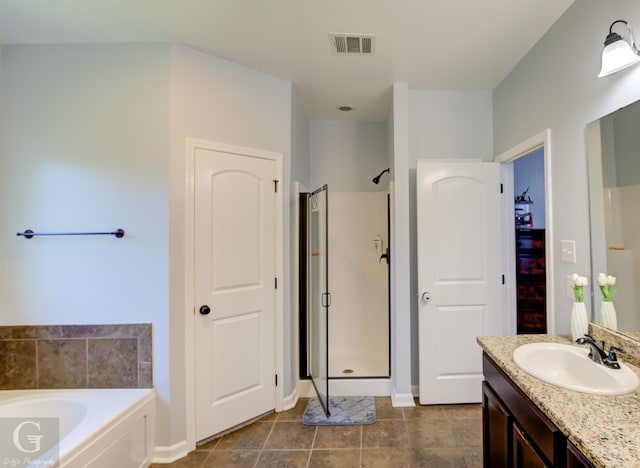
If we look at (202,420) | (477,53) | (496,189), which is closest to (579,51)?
(477,53)

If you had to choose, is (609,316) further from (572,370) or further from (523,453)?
(523,453)

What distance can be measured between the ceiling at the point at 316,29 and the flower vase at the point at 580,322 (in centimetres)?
168

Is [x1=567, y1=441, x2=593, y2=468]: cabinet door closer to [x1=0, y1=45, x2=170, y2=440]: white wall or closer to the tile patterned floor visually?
the tile patterned floor

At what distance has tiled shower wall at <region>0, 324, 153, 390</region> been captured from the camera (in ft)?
6.57

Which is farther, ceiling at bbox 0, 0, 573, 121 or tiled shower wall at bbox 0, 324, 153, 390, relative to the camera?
tiled shower wall at bbox 0, 324, 153, 390

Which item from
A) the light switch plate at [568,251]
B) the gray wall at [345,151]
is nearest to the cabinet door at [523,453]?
the light switch plate at [568,251]

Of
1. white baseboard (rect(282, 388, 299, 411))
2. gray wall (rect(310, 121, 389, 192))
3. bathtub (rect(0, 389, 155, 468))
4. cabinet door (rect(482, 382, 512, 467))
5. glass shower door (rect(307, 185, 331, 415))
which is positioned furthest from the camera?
gray wall (rect(310, 121, 389, 192))

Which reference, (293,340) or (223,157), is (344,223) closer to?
(293,340)

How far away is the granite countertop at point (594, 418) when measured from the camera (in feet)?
2.57

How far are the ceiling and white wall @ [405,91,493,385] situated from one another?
0.29 metres

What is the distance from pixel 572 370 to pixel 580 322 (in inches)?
10.9

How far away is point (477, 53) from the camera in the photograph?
218 cm

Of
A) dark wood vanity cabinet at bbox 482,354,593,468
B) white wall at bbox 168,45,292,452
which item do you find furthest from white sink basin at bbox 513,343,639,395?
white wall at bbox 168,45,292,452

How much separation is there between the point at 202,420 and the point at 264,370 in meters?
0.54
